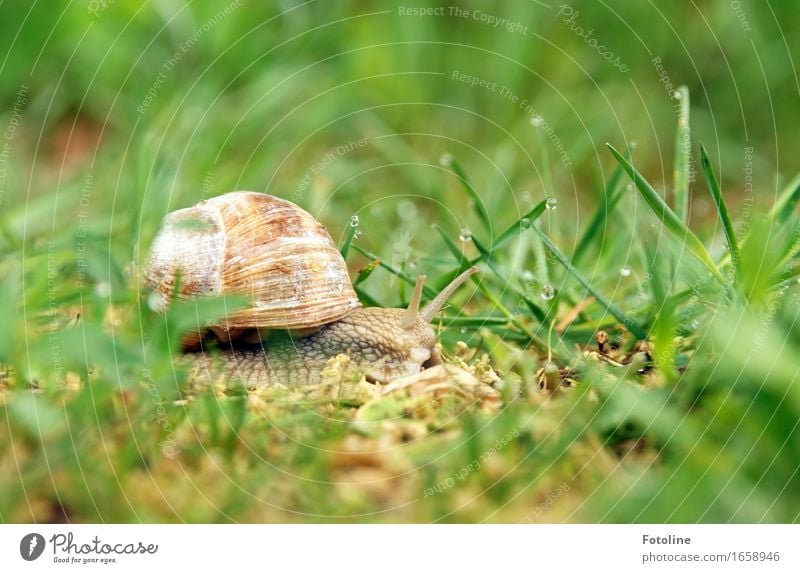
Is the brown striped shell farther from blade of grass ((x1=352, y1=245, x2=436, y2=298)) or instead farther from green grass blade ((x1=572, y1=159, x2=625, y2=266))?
green grass blade ((x1=572, y1=159, x2=625, y2=266))

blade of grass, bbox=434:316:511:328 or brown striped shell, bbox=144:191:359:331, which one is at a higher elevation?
brown striped shell, bbox=144:191:359:331

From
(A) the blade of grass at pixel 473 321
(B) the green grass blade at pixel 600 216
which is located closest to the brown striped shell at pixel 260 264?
(A) the blade of grass at pixel 473 321

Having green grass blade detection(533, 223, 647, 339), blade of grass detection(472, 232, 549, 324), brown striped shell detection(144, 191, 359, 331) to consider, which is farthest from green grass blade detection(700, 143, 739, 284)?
brown striped shell detection(144, 191, 359, 331)

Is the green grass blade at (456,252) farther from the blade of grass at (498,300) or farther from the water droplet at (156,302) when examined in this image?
the water droplet at (156,302)

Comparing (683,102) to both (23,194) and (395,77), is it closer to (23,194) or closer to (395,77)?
(395,77)

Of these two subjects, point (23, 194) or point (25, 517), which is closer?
point (25, 517)

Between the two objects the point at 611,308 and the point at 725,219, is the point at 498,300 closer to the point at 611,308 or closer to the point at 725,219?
the point at 611,308

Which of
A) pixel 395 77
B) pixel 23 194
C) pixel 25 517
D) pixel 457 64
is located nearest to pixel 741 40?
pixel 457 64
